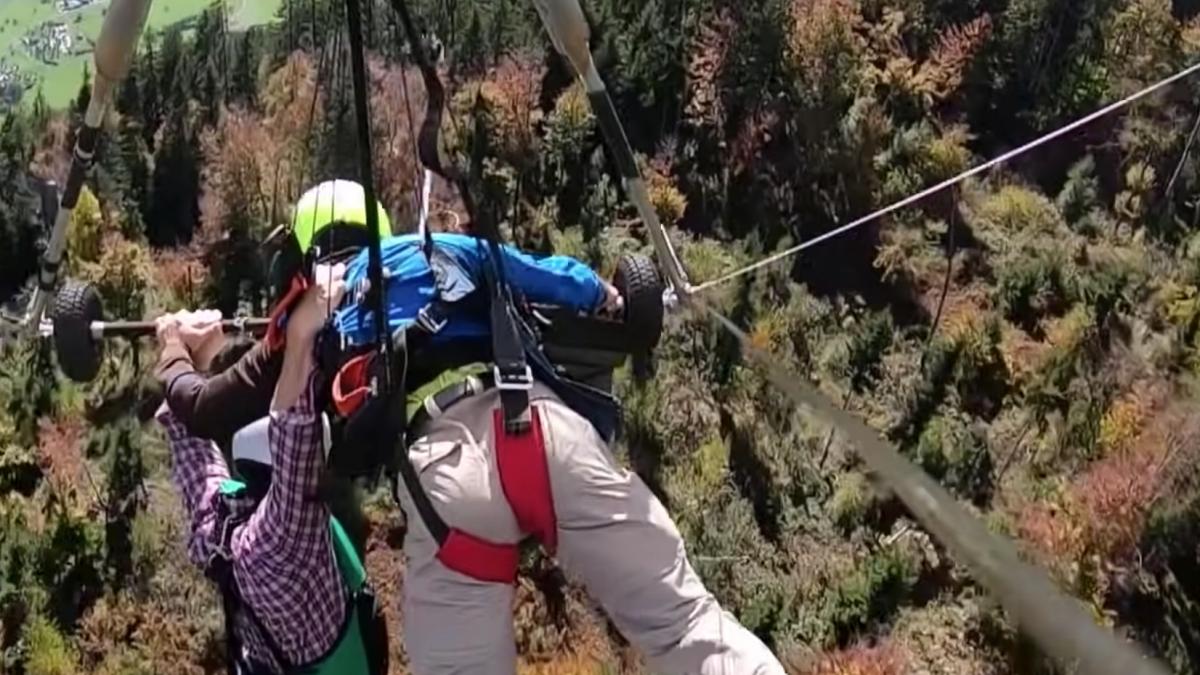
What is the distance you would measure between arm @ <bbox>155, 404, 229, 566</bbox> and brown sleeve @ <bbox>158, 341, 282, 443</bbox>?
0.11m

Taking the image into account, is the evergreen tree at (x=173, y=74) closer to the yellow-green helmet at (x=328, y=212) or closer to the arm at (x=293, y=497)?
the yellow-green helmet at (x=328, y=212)

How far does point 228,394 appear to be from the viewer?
1847mm

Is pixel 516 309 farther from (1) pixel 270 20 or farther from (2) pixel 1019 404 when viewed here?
(1) pixel 270 20

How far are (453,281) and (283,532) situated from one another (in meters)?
0.37

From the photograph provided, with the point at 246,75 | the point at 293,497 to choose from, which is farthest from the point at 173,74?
the point at 293,497

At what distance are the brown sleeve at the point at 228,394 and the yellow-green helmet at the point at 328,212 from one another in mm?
176

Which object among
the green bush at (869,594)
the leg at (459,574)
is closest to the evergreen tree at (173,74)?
the green bush at (869,594)

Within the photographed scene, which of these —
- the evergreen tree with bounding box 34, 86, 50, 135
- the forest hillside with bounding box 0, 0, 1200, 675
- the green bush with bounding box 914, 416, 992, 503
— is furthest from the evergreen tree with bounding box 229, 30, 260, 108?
the green bush with bounding box 914, 416, 992, 503

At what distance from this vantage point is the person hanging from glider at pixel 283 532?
166 centimetres

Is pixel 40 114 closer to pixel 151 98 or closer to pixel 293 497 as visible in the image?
pixel 151 98

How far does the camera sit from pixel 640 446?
5254 mm

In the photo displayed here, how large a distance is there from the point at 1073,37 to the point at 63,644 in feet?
15.9

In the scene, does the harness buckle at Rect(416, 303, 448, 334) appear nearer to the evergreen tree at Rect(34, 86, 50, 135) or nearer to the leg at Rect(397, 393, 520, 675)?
the leg at Rect(397, 393, 520, 675)

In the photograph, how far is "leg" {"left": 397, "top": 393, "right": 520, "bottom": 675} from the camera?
1.59 m
